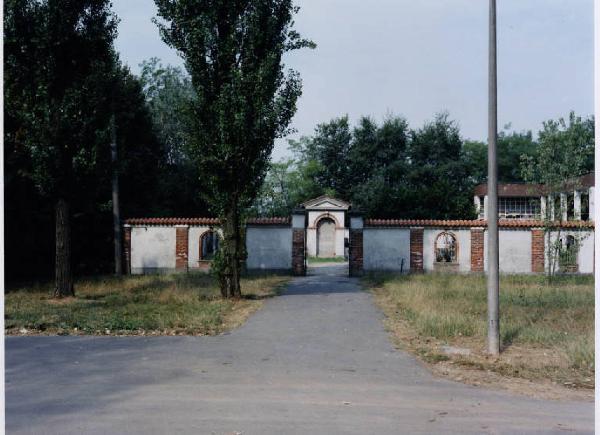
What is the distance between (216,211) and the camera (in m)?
15.5

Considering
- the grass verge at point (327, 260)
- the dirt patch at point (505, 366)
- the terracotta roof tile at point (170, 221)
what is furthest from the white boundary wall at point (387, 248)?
the dirt patch at point (505, 366)

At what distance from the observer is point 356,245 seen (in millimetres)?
23344

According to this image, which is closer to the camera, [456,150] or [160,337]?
[160,337]

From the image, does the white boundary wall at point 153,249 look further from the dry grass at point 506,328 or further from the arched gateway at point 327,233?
the arched gateway at point 327,233

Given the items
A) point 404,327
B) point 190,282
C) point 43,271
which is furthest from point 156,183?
point 404,327

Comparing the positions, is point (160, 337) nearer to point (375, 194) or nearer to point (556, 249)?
point (556, 249)

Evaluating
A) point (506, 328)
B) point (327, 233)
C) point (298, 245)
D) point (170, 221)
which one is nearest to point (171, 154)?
point (327, 233)

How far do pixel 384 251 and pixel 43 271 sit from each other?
1448 cm

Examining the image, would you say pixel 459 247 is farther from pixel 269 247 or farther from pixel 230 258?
pixel 230 258

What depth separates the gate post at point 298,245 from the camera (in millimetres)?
23172

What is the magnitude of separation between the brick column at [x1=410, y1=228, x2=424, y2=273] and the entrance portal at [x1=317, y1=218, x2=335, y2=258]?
14954 mm

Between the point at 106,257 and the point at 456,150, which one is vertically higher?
the point at 456,150

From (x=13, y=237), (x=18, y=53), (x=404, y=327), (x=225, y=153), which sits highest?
(x=18, y=53)

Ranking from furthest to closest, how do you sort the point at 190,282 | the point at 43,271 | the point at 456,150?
the point at 456,150 < the point at 43,271 < the point at 190,282
